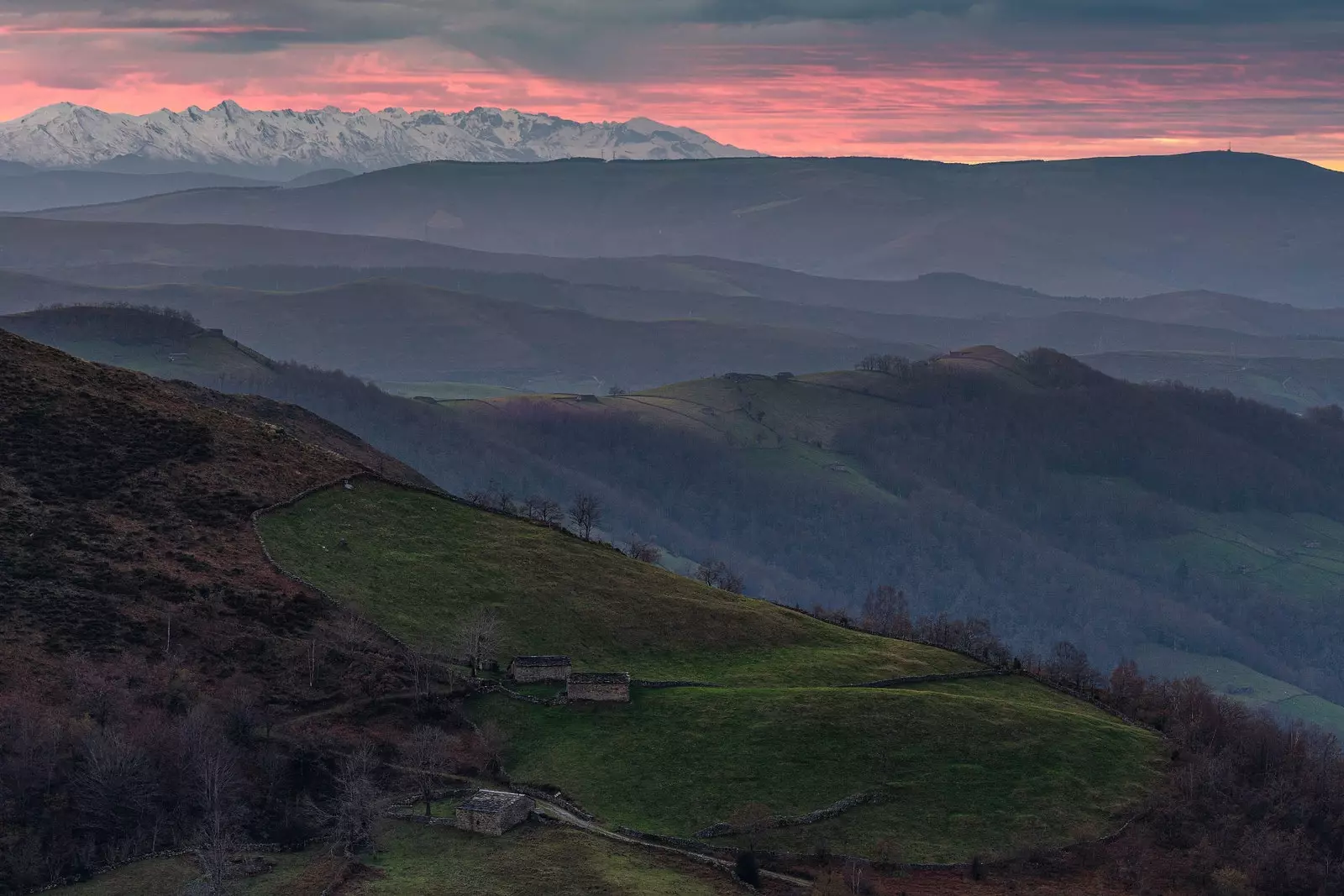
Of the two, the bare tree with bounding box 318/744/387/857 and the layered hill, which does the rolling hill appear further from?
the bare tree with bounding box 318/744/387/857

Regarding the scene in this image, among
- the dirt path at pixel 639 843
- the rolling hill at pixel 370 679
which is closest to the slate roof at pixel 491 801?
the rolling hill at pixel 370 679

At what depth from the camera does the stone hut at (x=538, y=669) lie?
105688 mm

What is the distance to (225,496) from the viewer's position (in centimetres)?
12350

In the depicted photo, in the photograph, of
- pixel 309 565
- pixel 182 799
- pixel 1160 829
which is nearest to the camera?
pixel 182 799

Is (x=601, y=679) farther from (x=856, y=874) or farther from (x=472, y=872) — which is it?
(x=472, y=872)

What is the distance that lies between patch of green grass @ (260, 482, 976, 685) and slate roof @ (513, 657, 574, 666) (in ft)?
14.4

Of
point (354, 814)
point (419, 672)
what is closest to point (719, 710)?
point (419, 672)

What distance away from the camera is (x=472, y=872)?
7656 cm

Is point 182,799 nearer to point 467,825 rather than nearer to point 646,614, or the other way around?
point 467,825

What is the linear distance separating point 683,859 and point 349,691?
2855 cm

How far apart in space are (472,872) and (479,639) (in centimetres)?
3387

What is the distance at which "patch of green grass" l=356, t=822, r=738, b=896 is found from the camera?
74.5 m

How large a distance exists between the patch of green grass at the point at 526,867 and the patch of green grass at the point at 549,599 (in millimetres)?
27870

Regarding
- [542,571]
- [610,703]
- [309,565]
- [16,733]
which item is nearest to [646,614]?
[542,571]
